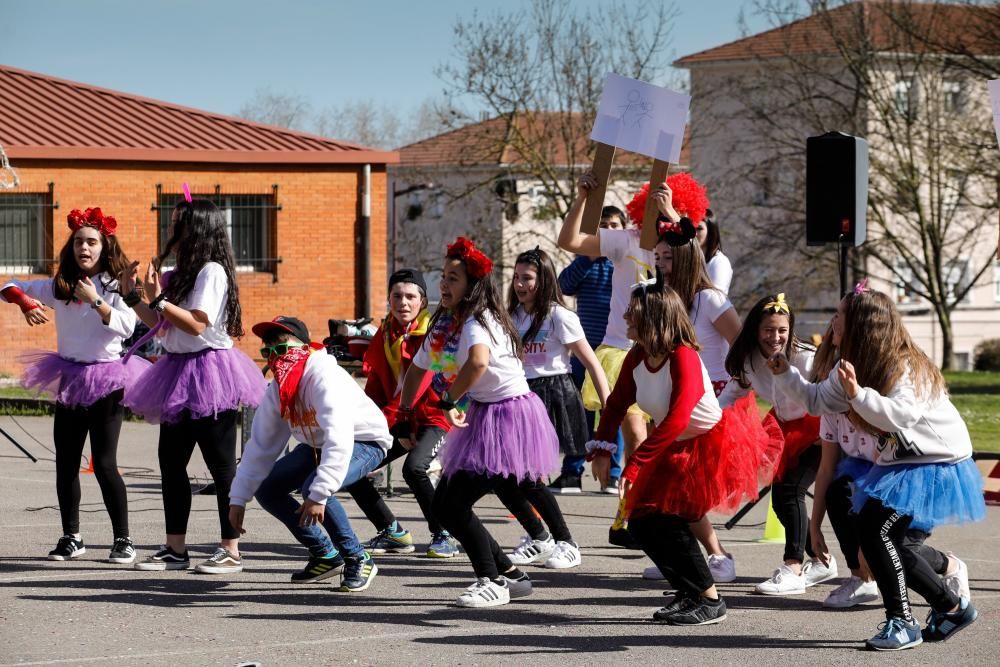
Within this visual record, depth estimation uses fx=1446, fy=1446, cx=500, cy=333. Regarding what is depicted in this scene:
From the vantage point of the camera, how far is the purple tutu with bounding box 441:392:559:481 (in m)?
6.99

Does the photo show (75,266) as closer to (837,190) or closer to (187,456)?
(187,456)

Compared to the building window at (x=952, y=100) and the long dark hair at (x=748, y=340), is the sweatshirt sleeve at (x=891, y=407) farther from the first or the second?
the building window at (x=952, y=100)

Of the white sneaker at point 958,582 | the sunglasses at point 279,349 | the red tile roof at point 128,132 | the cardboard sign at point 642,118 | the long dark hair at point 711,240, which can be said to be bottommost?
the white sneaker at point 958,582

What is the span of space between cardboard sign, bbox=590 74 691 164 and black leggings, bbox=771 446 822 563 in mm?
1924

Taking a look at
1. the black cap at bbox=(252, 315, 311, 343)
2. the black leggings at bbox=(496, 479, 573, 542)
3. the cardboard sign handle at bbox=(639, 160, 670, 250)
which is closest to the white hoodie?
the black cap at bbox=(252, 315, 311, 343)


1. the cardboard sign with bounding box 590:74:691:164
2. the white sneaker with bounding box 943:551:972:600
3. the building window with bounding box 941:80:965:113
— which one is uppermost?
the building window with bounding box 941:80:965:113

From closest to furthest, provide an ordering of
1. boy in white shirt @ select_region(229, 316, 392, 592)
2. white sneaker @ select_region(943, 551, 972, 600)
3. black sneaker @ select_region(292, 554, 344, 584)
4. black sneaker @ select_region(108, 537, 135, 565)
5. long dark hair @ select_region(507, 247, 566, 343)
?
white sneaker @ select_region(943, 551, 972, 600) → boy in white shirt @ select_region(229, 316, 392, 592) → black sneaker @ select_region(292, 554, 344, 584) → black sneaker @ select_region(108, 537, 135, 565) → long dark hair @ select_region(507, 247, 566, 343)

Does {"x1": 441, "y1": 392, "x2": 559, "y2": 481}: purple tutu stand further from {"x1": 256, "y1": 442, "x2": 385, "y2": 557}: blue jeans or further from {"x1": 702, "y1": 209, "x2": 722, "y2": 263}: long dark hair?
{"x1": 702, "y1": 209, "x2": 722, "y2": 263}: long dark hair

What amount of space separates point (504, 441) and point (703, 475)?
104 centimetres

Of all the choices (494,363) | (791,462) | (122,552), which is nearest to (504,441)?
(494,363)

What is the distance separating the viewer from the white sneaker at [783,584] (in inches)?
288

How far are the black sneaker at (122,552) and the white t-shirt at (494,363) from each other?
7.13 feet

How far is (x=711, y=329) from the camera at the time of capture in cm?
769

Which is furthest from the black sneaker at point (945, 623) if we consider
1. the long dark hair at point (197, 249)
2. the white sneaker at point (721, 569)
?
the long dark hair at point (197, 249)
